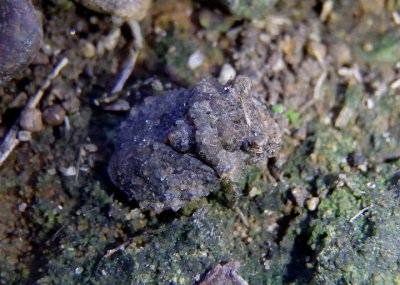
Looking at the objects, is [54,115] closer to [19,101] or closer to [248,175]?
[19,101]

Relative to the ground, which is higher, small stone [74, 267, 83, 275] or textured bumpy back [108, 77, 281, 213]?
textured bumpy back [108, 77, 281, 213]

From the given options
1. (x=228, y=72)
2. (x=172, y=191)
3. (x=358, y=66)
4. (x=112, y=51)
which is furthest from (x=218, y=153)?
(x=358, y=66)

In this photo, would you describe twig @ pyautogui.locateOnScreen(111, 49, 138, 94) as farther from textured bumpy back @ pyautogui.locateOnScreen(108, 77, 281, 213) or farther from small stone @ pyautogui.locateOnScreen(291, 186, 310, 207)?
small stone @ pyautogui.locateOnScreen(291, 186, 310, 207)

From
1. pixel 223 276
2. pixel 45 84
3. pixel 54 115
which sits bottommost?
pixel 223 276

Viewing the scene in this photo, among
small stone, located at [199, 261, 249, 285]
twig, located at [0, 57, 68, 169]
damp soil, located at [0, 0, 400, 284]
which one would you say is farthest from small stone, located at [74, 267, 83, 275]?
twig, located at [0, 57, 68, 169]

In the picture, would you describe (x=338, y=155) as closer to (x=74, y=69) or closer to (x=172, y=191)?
(x=172, y=191)

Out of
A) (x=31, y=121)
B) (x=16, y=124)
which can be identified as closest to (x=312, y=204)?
(x=31, y=121)

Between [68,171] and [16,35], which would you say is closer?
[16,35]

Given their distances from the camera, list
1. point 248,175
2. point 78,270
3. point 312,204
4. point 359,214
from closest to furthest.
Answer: point 78,270, point 359,214, point 312,204, point 248,175
